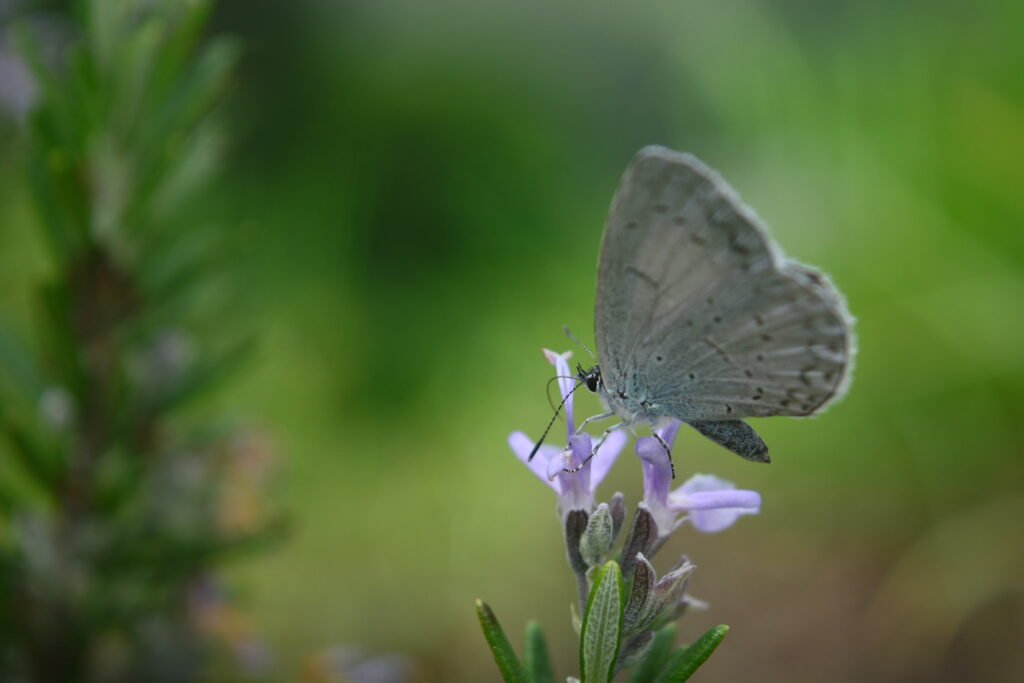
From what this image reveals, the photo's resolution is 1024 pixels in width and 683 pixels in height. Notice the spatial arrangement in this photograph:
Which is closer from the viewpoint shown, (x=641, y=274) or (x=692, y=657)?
(x=692, y=657)

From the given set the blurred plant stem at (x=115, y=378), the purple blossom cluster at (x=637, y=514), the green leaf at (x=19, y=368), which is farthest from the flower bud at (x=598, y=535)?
the green leaf at (x=19, y=368)

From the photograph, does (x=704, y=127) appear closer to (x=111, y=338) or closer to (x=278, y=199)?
(x=278, y=199)

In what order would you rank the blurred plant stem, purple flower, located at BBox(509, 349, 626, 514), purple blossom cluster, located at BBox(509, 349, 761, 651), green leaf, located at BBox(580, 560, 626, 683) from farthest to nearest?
1. the blurred plant stem
2. purple flower, located at BBox(509, 349, 626, 514)
3. purple blossom cluster, located at BBox(509, 349, 761, 651)
4. green leaf, located at BBox(580, 560, 626, 683)

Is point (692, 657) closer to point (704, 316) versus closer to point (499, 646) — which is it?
point (499, 646)

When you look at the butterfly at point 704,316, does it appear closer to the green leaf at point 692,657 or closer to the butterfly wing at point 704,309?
the butterfly wing at point 704,309

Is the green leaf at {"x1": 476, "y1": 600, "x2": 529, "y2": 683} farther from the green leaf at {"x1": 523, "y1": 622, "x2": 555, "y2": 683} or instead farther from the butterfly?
the butterfly

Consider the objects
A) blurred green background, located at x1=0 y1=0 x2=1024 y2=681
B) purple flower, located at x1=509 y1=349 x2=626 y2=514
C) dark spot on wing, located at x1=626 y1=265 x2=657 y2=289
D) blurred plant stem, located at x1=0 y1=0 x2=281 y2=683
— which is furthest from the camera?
blurred green background, located at x1=0 y1=0 x2=1024 y2=681

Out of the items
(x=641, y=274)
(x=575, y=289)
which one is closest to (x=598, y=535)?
(x=641, y=274)

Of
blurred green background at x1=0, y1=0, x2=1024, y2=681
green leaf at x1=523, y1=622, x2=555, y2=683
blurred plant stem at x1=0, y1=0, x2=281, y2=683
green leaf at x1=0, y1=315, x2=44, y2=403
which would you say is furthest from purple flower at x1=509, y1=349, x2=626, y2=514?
blurred green background at x1=0, y1=0, x2=1024, y2=681
